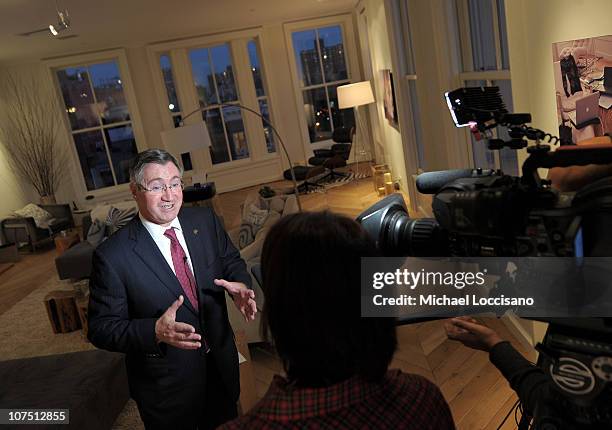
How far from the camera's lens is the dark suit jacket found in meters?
1.50

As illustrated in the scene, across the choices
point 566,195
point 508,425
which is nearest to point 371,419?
point 566,195

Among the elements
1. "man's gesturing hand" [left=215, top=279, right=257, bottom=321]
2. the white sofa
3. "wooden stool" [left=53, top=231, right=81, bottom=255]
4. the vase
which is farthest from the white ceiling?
"man's gesturing hand" [left=215, top=279, right=257, bottom=321]

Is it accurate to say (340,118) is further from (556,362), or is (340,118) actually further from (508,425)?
(556,362)

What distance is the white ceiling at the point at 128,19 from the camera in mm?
5090

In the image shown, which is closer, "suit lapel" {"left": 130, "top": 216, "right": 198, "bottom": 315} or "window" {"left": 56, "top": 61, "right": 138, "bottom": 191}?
"suit lapel" {"left": 130, "top": 216, "right": 198, "bottom": 315}

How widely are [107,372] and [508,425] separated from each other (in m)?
2.01

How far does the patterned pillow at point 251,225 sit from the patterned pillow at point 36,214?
4.53 metres

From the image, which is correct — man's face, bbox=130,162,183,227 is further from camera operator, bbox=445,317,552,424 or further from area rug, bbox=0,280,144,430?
area rug, bbox=0,280,144,430

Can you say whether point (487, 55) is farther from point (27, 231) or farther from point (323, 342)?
point (27, 231)

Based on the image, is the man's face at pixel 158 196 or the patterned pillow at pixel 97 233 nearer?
the man's face at pixel 158 196

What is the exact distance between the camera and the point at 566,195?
0.80m

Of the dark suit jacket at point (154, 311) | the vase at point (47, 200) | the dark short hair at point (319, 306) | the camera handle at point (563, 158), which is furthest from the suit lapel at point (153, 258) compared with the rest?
the vase at point (47, 200)

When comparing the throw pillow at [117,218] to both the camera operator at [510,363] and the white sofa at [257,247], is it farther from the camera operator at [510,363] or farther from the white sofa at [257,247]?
the camera operator at [510,363]

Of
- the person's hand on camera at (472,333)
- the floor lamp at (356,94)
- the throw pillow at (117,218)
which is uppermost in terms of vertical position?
the floor lamp at (356,94)
